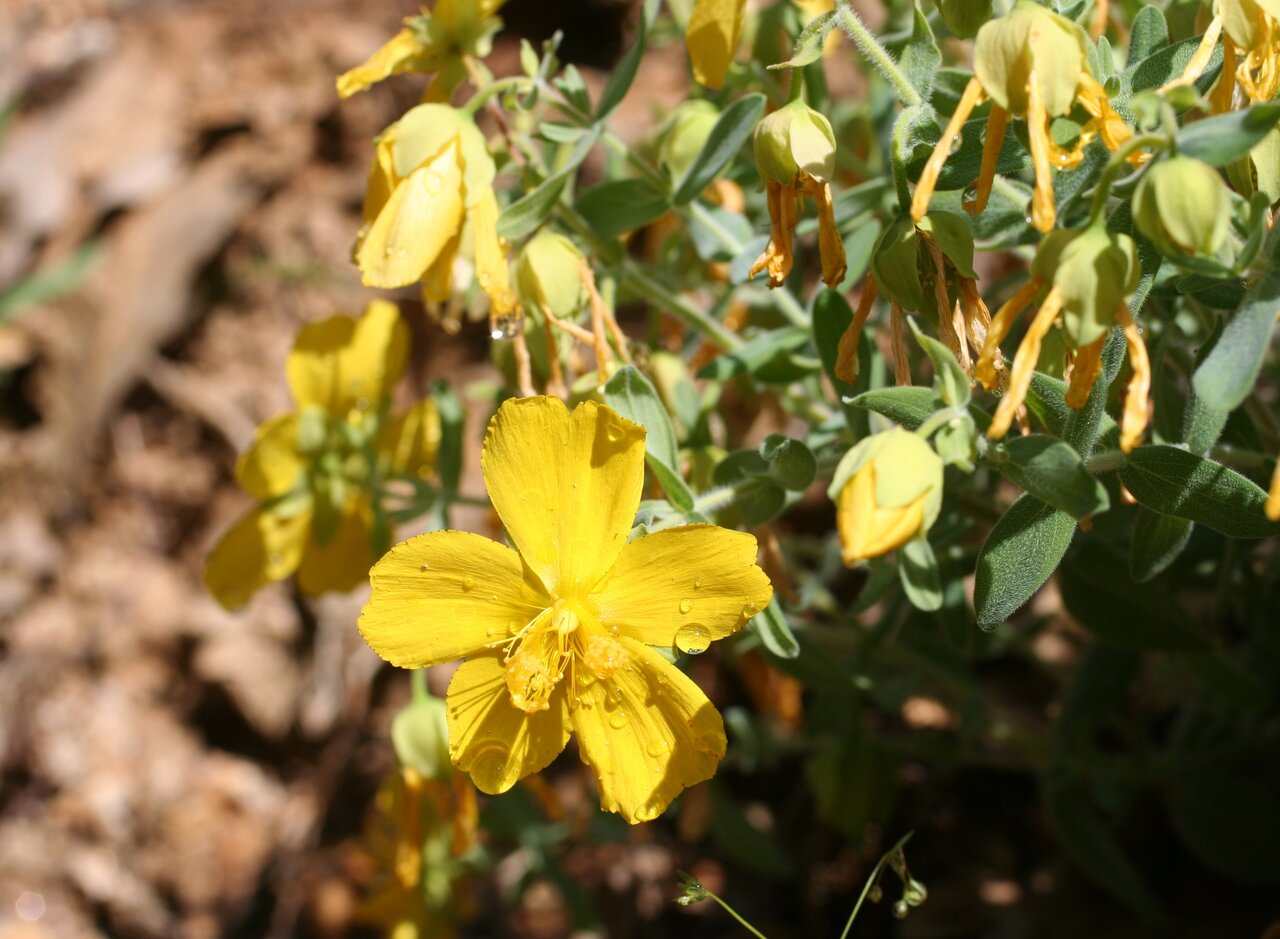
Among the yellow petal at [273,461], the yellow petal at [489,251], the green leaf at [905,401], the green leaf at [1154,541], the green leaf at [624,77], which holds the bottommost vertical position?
the yellow petal at [273,461]

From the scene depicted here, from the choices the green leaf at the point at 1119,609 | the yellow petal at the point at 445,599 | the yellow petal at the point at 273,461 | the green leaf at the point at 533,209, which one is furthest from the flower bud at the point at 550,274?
the green leaf at the point at 1119,609

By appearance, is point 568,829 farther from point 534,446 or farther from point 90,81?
point 90,81

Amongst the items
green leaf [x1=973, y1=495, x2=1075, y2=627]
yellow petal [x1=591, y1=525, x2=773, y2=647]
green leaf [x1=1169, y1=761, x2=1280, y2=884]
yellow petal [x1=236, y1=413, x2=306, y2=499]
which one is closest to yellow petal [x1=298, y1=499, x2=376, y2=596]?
yellow petal [x1=236, y1=413, x2=306, y2=499]

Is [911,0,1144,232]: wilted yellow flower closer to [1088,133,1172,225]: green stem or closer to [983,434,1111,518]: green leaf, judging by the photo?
[1088,133,1172,225]: green stem

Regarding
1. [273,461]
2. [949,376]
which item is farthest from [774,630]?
[273,461]

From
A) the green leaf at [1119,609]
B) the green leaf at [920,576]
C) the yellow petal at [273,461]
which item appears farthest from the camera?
the yellow petal at [273,461]

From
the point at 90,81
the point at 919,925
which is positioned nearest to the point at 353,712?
the point at 919,925

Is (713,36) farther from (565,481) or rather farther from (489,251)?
(565,481)

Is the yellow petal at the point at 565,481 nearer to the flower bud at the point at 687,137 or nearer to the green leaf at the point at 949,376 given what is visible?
the green leaf at the point at 949,376
